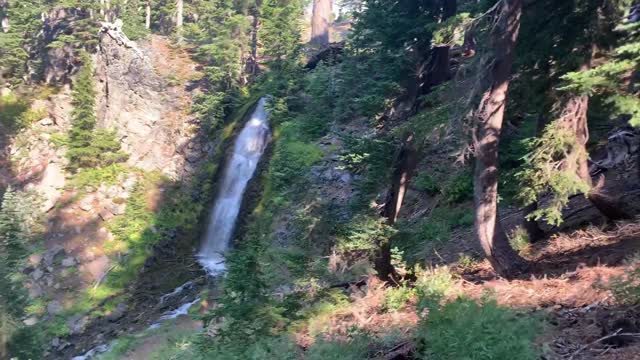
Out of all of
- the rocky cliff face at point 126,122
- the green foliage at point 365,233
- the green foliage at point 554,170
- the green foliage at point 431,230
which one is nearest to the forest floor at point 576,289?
the green foliage at point 554,170

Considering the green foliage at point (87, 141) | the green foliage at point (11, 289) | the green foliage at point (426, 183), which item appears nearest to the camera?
the green foliage at point (11, 289)

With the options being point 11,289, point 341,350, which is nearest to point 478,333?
point 341,350

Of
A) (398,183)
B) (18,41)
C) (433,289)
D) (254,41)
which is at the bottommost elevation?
(433,289)

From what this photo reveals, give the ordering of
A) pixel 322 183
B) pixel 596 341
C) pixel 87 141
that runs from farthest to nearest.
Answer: pixel 87 141 → pixel 322 183 → pixel 596 341

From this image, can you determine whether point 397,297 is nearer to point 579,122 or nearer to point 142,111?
point 579,122

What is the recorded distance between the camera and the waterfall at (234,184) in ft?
72.9

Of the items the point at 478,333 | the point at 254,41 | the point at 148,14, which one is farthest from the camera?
the point at 148,14

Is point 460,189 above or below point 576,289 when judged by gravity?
above

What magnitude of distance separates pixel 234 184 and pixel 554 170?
17.6 meters

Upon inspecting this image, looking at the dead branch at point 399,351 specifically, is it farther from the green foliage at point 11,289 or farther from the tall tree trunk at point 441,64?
the green foliage at point 11,289

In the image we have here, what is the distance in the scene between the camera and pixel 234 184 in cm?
2334

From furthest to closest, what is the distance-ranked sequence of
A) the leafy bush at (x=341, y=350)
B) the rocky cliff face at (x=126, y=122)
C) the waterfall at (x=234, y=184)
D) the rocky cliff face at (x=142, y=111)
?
the rocky cliff face at (x=142, y=111)
the rocky cliff face at (x=126, y=122)
the waterfall at (x=234, y=184)
the leafy bush at (x=341, y=350)

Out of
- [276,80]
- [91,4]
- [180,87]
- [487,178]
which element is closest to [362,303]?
[487,178]

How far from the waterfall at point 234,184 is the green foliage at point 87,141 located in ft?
19.4
